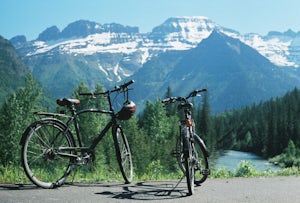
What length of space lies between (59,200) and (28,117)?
144 ft

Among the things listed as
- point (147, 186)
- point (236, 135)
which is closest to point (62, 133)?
point (147, 186)

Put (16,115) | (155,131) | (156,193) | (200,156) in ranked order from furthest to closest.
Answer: (155,131) → (16,115) → (200,156) → (156,193)

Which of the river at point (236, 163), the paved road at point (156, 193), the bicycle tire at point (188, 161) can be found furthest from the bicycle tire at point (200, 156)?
the river at point (236, 163)

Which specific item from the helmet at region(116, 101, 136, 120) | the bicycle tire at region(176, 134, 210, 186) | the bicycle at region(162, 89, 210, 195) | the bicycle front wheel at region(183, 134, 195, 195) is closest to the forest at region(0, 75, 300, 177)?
the helmet at region(116, 101, 136, 120)

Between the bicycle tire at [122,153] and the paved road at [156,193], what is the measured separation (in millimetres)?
272

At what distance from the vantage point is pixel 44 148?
29.2 feet

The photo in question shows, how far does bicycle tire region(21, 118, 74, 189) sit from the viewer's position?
339 inches

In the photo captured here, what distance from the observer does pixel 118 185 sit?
10.0 meters

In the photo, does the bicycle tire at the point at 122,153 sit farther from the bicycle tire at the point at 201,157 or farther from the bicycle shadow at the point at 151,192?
the bicycle tire at the point at 201,157

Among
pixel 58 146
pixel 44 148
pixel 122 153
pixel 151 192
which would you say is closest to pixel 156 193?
pixel 151 192

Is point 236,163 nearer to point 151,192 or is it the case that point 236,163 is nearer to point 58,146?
point 151,192

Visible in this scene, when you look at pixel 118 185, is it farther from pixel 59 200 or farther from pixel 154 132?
pixel 154 132

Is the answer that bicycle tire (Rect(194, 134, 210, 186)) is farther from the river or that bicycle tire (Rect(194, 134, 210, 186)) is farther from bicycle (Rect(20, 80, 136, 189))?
the river

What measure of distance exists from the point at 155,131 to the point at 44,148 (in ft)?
258
